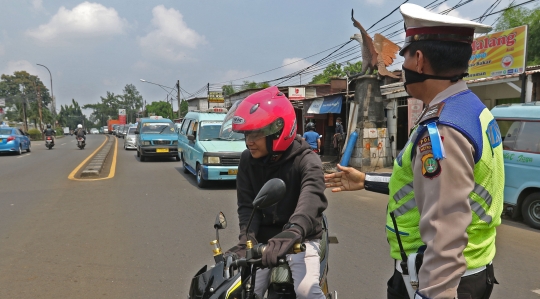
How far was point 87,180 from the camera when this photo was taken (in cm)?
1061

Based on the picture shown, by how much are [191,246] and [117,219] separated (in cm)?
204

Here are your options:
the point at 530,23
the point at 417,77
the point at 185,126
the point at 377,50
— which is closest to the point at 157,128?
the point at 185,126

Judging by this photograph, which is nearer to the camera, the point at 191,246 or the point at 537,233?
the point at 191,246

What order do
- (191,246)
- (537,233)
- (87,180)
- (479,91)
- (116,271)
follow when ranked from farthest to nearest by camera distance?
(479,91)
(87,180)
(537,233)
(191,246)
(116,271)

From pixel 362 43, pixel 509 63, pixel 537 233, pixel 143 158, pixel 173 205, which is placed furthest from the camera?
pixel 143 158

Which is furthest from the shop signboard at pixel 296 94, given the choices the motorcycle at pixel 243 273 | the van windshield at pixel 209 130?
the motorcycle at pixel 243 273

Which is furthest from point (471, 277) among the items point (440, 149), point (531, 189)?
point (531, 189)

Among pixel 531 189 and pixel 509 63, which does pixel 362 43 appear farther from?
pixel 531 189

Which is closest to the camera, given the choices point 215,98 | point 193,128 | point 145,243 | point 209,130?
point 145,243

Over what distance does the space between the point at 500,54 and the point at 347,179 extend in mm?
10065

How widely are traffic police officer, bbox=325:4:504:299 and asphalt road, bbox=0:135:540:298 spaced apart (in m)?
2.35

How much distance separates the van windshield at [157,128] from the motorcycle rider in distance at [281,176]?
15.2m

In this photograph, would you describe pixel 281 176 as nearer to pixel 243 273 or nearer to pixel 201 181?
pixel 243 273

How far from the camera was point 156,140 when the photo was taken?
16.1 metres
